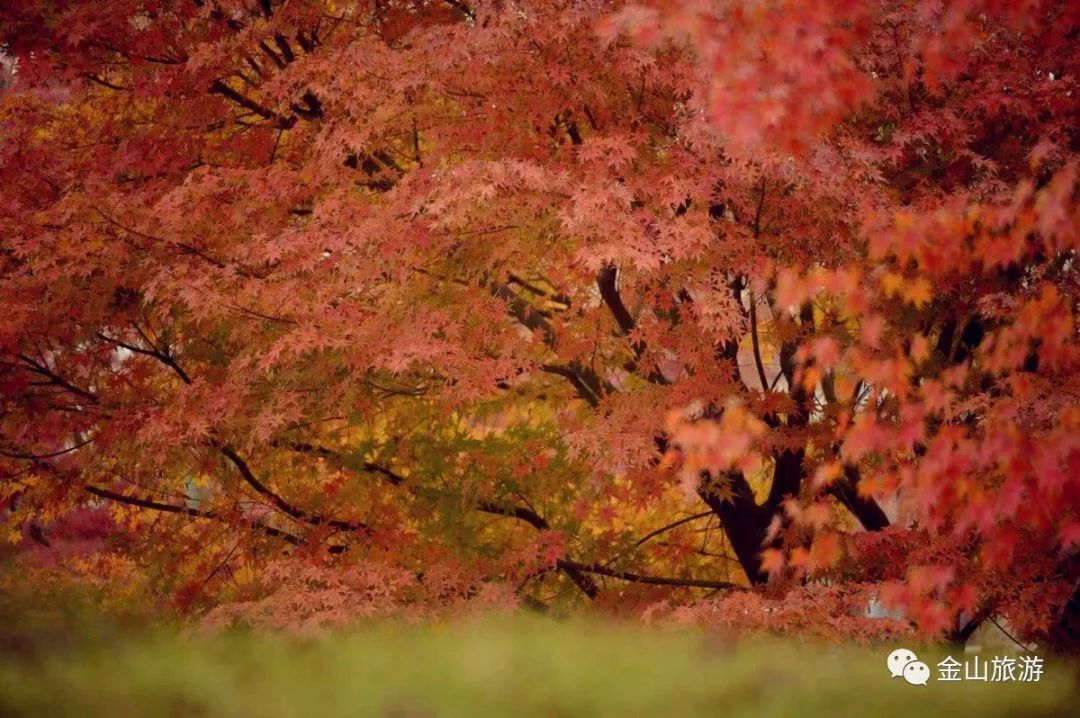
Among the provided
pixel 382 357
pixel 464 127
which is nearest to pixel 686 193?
pixel 464 127

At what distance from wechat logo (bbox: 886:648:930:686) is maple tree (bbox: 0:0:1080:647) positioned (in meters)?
0.42

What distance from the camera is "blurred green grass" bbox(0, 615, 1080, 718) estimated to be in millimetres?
3635

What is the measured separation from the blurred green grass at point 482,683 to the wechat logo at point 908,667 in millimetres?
98

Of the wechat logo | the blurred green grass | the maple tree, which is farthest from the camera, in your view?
the maple tree

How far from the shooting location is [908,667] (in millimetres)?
4410

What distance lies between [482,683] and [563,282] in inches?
123

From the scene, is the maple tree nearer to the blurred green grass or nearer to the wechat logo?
the wechat logo

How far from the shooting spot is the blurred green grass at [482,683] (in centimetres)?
363

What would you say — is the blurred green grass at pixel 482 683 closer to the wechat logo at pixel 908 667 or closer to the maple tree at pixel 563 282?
the wechat logo at pixel 908 667

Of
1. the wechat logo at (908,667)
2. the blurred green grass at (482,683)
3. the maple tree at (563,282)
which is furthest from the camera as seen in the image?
the maple tree at (563,282)

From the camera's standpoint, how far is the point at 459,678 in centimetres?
376

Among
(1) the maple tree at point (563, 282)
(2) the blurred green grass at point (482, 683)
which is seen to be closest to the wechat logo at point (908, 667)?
(2) the blurred green grass at point (482, 683)

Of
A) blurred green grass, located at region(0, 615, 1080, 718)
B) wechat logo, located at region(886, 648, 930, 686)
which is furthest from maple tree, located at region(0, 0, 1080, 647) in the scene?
blurred green grass, located at region(0, 615, 1080, 718)

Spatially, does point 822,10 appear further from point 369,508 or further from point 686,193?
point 369,508
